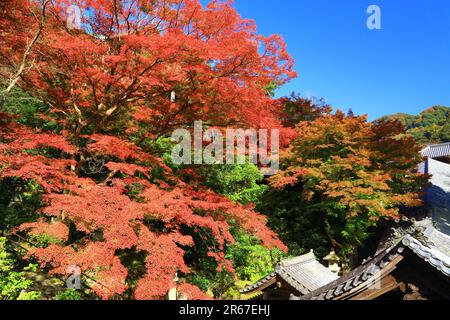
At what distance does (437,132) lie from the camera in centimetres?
4194

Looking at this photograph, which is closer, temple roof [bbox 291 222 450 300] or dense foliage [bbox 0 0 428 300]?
temple roof [bbox 291 222 450 300]

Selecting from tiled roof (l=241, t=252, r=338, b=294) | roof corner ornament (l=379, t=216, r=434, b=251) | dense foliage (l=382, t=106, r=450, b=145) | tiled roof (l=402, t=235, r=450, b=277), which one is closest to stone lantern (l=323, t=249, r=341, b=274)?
tiled roof (l=241, t=252, r=338, b=294)

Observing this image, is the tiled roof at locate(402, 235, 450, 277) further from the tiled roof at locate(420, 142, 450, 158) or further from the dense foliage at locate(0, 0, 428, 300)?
the tiled roof at locate(420, 142, 450, 158)

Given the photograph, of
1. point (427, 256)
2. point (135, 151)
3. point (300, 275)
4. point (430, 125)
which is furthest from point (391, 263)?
point (430, 125)

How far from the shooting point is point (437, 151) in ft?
91.7

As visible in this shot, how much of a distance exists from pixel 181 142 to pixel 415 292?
28.3 ft

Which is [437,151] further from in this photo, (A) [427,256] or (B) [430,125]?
(A) [427,256]

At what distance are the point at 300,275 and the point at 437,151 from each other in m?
27.7

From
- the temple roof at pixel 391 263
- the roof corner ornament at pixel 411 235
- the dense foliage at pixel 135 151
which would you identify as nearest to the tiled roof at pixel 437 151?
the dense foliage at pixel 135 151

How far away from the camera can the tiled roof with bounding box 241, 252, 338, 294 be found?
710cm

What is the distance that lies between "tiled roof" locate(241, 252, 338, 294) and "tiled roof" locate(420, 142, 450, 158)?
80.3 feet

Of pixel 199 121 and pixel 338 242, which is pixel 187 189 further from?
pixel 338 242

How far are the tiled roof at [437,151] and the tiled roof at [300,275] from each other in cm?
2448
